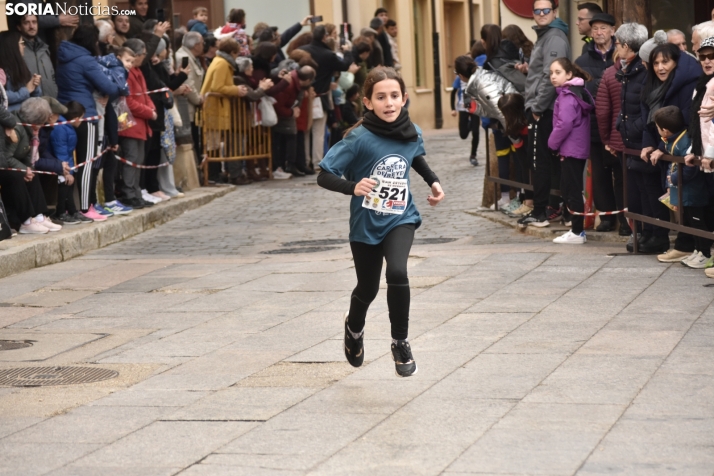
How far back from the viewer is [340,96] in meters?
21.4

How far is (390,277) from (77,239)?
6.94 metres

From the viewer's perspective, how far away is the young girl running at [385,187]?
21.9 ft

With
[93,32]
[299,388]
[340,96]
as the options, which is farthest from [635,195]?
[340,96]

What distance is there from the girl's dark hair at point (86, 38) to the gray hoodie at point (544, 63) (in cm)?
471

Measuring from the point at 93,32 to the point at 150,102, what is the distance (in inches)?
56.1

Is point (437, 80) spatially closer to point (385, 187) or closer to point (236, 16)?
point (236, 16)

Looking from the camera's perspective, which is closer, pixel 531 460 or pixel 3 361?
pixel 531 460

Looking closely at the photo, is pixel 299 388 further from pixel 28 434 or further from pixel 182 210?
pixel 182 210

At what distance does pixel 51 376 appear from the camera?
732 centimetres

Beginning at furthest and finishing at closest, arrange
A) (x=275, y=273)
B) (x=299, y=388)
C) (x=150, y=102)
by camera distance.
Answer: (x=150, y=102) < (x=275, y=273) < (x=299, y=388)

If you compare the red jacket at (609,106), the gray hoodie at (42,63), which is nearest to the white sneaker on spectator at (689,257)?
the red jacket at (609,106)

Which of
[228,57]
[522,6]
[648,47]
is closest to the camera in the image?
[648,47]

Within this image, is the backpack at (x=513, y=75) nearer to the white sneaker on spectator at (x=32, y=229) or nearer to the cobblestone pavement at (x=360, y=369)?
the cobblestone pavement at (x=360, y=369)

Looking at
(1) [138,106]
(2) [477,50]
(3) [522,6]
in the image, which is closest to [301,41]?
(2) [477,50]
